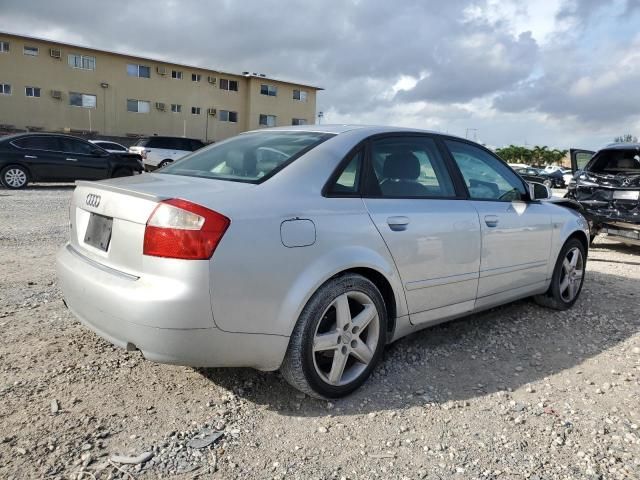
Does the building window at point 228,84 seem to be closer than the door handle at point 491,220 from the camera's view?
No

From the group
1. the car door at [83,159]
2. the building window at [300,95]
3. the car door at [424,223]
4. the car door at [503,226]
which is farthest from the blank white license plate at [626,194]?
the building window at [300,95]

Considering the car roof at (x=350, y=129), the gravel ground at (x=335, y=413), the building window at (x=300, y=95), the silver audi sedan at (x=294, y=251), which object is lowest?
the gravel ground at (x=335, y=413)

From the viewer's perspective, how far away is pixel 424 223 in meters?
3.23

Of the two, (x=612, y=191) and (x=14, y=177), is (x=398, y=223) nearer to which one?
(x=612, y=191)

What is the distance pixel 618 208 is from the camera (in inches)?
310

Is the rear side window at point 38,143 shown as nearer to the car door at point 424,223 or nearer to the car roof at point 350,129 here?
the car roof at point 350,129

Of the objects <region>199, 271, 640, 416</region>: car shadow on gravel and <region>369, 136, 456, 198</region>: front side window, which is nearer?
<region>199, 271, 640, 416</region>: car shadow on gravel

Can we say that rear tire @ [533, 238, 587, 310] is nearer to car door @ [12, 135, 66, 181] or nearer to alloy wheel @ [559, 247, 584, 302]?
alloy wheel @ [559, 247, 584, 302]

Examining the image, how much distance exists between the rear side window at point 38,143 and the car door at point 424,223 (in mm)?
12438

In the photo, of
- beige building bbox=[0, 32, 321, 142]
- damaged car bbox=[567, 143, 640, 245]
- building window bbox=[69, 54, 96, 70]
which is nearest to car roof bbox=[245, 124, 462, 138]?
damaged car bbox=[567, 143, 640, 245]

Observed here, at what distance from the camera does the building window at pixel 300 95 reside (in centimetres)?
3934

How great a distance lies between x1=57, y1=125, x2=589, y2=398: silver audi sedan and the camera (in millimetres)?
2406

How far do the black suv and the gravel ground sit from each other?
10.3 m

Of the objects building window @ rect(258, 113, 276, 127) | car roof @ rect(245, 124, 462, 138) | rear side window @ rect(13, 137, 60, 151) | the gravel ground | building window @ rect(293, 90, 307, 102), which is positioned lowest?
the gravel ground
